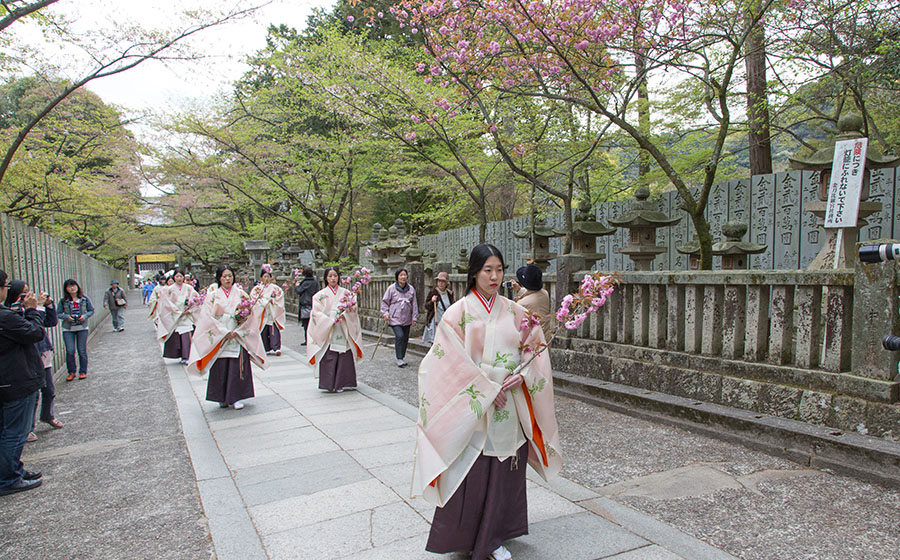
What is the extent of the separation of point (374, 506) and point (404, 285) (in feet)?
21.6

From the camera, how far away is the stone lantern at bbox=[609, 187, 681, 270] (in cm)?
745

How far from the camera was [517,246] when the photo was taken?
13203mm

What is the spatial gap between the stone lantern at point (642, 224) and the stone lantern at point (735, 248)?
81 cm

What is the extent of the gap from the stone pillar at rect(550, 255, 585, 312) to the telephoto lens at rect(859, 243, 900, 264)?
197 inches

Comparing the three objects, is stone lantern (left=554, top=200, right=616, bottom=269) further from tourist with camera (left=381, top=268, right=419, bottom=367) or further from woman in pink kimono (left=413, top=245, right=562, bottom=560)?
woman in pink kimono (left=413, top=245, right=562, bottom=560)

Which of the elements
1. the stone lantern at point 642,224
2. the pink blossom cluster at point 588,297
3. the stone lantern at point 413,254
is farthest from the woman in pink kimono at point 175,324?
the pink blossom cluster at point 588,297

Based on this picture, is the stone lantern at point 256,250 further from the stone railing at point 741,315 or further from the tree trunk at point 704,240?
the tree trunk at point 704,240

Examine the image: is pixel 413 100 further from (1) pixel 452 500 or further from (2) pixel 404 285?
(1) pixel 452 500

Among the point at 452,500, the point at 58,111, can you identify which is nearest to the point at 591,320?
the point at 452,500

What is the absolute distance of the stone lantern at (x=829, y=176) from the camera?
5590 mm

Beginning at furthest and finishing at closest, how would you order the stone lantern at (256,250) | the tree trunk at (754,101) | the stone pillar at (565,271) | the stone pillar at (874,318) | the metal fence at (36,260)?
the stone lantern at (256,250)
the tree trunk at (754,101)
the stone pillar at (565,271)
the metal fence at (36,260)
the stone pillar at (874,318)

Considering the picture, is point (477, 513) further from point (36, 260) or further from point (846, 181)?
point (36, 260)

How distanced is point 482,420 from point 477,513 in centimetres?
50

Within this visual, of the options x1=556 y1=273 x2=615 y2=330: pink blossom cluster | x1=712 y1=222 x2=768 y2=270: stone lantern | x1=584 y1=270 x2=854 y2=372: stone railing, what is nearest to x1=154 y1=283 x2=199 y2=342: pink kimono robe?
x1=584 y1=270 x2=854 y2=372: stone railing
